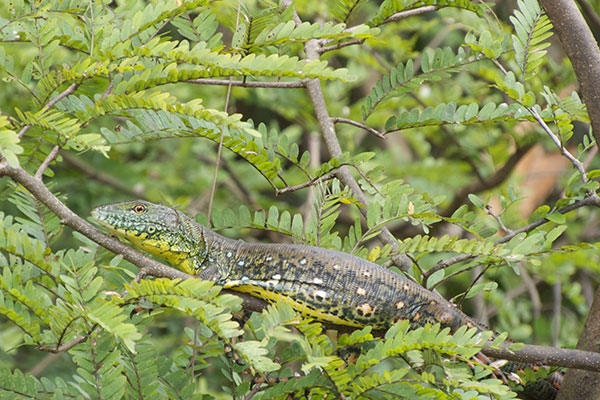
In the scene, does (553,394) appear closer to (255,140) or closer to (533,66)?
(533,66)

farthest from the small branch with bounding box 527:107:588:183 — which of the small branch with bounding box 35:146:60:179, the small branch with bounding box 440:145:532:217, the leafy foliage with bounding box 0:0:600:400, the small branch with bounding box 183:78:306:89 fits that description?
the small branch with bounding box 440:145:532:217

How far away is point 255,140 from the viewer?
2.63 meters

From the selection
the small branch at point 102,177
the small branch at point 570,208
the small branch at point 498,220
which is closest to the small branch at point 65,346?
the small branch at point 570,208

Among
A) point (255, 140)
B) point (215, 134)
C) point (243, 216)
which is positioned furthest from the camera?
point (243, 216)

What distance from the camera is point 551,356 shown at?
2.30m

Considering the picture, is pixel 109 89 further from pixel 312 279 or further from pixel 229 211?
pixel 312 279

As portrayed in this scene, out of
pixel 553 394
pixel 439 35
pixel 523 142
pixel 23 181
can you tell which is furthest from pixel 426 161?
pixel 23 181

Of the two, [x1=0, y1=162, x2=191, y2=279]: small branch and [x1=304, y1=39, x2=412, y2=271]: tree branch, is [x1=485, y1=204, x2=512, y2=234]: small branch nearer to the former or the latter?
[x1=304, y1=39, x2=412, y2=271]: tree branch

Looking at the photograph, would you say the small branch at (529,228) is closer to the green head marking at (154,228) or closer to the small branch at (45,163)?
the green head marking at (154,228)

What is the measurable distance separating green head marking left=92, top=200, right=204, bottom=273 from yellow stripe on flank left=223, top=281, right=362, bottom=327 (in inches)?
10.2

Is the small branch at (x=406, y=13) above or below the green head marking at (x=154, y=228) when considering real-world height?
above

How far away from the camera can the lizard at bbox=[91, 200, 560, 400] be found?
2738mm

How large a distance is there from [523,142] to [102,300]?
3.76 metres

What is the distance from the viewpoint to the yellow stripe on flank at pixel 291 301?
9.04ft
